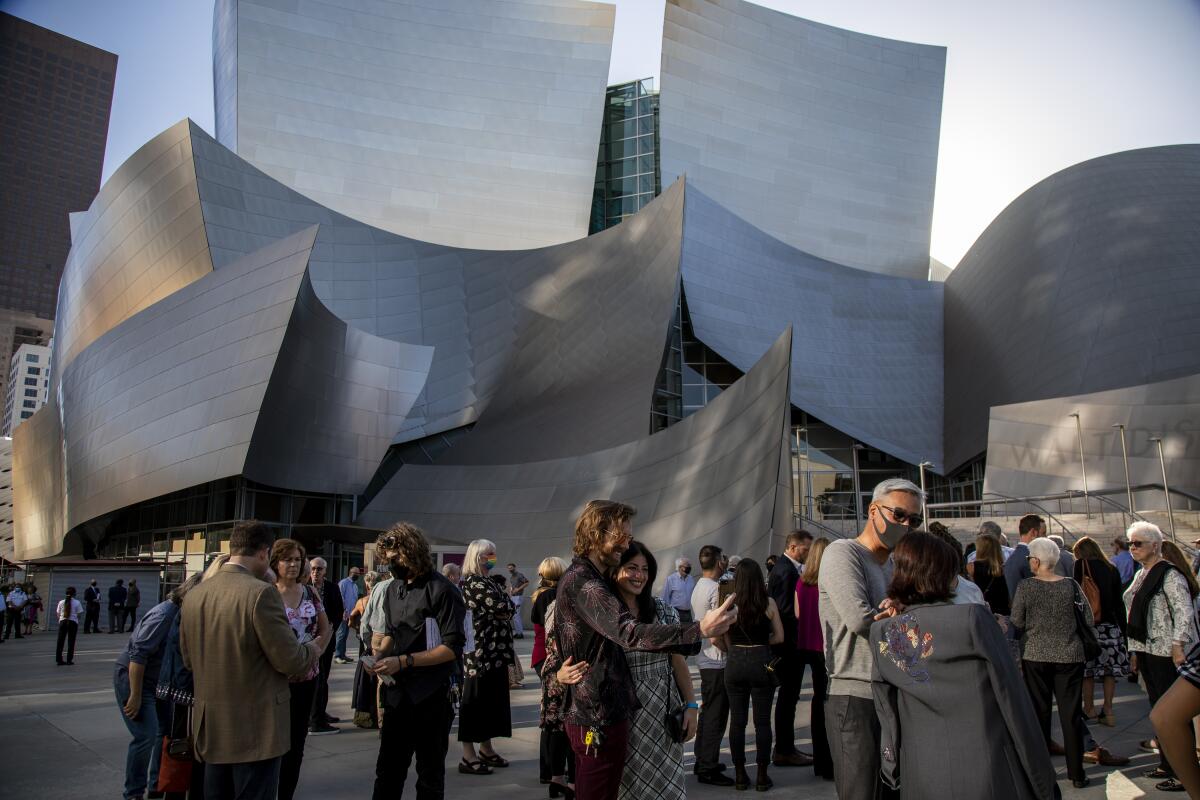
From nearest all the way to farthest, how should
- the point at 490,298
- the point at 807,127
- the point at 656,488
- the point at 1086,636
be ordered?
→ the point at 1086,636 → the point at 656,488 → the point at 490,298 → the point at 807,127

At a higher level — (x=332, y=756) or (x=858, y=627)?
(x=858, y=627)

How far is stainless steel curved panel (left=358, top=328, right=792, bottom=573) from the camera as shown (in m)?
12.9

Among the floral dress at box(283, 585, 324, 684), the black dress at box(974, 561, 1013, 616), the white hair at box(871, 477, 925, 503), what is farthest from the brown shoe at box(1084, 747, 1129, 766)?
the floral dress at box(283, 585, 324, 684)

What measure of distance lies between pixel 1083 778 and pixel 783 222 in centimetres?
2898

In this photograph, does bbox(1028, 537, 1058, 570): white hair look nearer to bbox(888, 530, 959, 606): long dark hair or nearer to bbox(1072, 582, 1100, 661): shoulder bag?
bbox(1072, 582, 1100, 661): shoulder bag

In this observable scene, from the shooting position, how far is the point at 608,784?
259cm

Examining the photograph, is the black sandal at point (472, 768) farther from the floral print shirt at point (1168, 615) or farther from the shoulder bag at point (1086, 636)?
the floral print shirt at point (1168, 615)

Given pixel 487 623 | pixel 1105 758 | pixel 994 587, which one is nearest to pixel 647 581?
pixel 487 623

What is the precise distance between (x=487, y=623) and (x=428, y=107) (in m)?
29.1

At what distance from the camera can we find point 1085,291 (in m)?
20.5

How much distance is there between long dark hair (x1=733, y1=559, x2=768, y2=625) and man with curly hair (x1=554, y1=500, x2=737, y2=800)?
202 centimetres

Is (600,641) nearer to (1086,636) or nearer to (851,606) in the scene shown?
(851,606)

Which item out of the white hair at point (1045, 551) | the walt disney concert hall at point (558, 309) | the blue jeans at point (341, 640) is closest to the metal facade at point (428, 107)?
the walt disney concert hall at point (558, 309)

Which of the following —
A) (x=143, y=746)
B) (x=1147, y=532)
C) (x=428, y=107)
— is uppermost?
(x=428, y=107)
